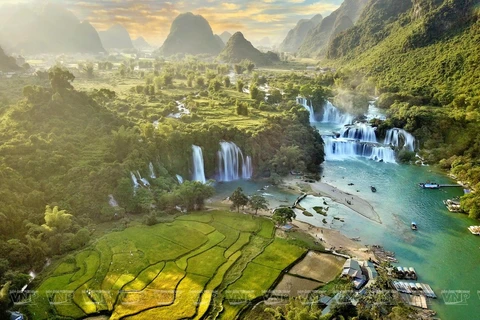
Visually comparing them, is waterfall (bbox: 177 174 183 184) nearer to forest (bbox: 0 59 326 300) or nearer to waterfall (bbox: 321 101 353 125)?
forest (bbox: 0 59 326 300)

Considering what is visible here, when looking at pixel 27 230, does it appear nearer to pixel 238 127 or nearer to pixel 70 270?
pixel 70 270

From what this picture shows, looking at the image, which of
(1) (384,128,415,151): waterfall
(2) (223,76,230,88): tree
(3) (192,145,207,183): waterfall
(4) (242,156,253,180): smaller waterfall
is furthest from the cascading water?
(2) (223,76,230,88): tree

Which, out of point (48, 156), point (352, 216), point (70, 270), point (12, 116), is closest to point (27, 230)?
point (70, 270)

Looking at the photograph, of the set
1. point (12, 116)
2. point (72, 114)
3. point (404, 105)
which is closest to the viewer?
point (12, 116)

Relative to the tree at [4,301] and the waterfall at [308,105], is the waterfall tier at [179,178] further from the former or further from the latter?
the waterfall at [308,105]

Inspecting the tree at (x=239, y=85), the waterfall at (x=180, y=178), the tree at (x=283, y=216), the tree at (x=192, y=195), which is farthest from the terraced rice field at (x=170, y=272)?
the tree at (x=239, y=85)

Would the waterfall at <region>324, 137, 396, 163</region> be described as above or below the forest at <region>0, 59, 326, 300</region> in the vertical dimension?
below
